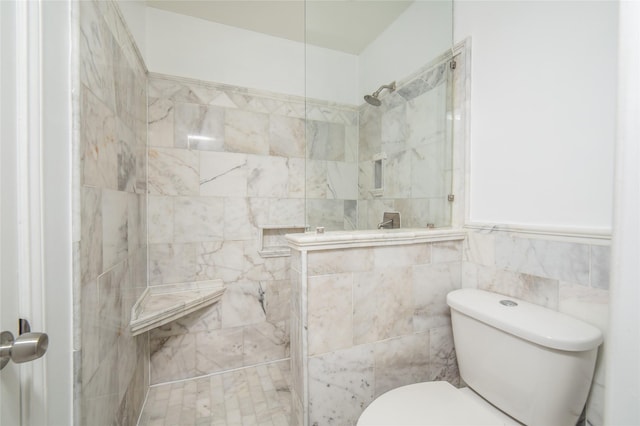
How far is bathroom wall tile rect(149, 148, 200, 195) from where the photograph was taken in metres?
1.63

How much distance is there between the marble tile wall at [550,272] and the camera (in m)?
0.82

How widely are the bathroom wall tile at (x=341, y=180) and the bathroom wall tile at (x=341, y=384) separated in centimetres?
74

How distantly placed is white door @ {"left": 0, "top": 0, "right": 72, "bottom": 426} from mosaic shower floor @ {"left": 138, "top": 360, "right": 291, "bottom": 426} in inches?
35.2

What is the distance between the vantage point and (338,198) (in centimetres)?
138

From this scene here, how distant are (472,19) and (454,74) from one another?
0.78 ft

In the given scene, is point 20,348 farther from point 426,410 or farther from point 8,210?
point 426,410

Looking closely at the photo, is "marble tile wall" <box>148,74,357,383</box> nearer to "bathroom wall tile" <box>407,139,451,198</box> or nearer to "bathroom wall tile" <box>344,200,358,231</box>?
"bathroom wall tile" <box>344,200,358,231</box>

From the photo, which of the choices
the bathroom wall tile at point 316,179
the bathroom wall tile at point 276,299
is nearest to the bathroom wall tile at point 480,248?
the bathroom wall tile at point 316,179

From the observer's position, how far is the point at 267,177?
74.6 inches

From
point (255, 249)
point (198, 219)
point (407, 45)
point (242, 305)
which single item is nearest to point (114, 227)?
point (198, 219)

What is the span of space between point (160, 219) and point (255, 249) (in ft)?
2.10

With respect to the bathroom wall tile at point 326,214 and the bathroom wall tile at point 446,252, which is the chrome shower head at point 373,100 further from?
the bathroom wall tile at point 446,252

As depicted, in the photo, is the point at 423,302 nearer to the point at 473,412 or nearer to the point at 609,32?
the point at 473,412

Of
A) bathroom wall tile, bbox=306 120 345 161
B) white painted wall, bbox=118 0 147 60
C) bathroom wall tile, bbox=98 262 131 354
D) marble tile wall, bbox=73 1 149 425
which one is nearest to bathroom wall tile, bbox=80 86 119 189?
marble tile wall, bbox=73 1 149 425
